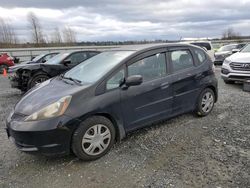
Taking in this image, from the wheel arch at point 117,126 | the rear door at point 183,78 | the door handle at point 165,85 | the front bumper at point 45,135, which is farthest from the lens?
the rear door at point 183,78

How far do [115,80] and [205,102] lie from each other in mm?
2361

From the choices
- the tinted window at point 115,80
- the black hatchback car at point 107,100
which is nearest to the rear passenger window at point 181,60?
the black hatchback car at point 107,100

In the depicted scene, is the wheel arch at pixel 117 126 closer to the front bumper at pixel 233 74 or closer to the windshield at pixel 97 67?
the windshield at pixel 97 67

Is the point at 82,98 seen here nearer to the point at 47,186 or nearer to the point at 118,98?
the point at 118,98

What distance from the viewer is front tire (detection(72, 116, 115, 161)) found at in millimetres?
3520

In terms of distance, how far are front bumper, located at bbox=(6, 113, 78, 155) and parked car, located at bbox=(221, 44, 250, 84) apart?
6570 mm

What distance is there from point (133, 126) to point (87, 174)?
1.13m

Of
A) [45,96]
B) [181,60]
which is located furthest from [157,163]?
[181,60]

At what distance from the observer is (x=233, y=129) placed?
468 cm

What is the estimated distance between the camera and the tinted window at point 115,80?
387 cm

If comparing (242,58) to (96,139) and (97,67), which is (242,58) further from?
(96,139)

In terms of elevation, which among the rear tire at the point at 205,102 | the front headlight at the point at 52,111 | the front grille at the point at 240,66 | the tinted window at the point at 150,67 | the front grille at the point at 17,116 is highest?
the tinted window at the point at 150,67

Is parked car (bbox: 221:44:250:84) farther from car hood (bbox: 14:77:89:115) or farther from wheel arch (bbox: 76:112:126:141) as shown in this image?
car hood (bbox: 14:77:89:115)

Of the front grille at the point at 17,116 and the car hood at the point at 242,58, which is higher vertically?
the car hood at the point at 242,58
